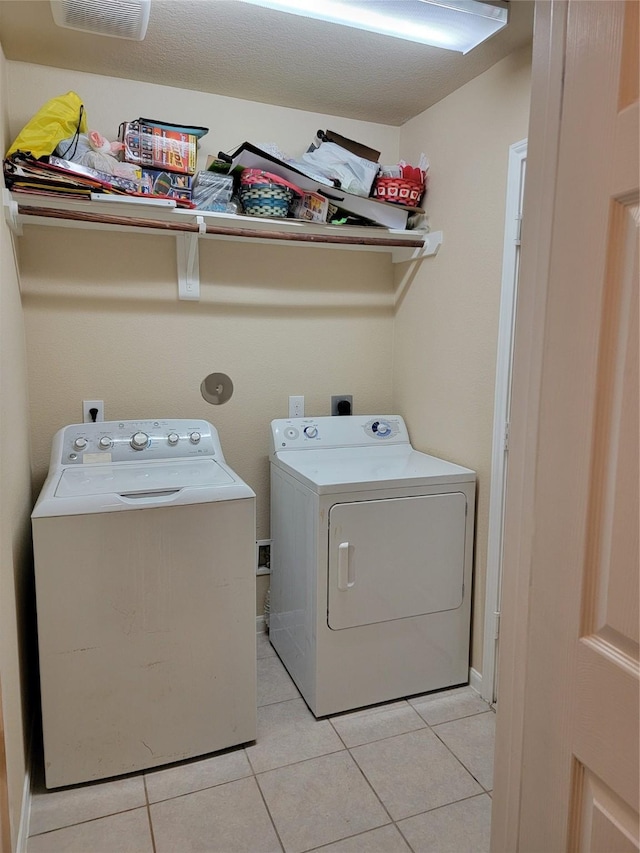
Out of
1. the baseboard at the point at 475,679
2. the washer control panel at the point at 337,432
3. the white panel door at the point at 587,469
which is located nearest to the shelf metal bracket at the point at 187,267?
the washer control panel at the point at 337,432

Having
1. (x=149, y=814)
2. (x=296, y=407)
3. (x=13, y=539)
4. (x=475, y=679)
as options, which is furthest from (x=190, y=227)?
(x=475, y=679)

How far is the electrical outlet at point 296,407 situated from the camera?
2.73 meters

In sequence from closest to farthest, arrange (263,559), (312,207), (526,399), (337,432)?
(526,399) < (312,207) < (337,432) < (263,559)

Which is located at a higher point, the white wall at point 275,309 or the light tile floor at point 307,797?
the white wall at point 275,309

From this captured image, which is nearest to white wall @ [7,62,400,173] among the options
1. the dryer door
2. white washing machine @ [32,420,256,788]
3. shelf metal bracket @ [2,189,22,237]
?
shelf metal bracket @ [2,189,22,237]

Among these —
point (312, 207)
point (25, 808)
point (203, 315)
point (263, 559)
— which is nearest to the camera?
point (25, 808)

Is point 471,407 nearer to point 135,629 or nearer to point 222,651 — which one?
point 222,651

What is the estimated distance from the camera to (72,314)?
2348 millimetres

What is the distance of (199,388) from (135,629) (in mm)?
1102

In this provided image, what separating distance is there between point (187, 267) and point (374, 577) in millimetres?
1480

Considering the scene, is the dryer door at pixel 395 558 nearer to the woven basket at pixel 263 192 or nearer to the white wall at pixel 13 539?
the white wall at pixel 13 539

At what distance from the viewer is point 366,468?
234 cm

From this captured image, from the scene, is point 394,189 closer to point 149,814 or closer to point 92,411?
point 92,411

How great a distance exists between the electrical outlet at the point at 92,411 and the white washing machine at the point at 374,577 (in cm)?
78
